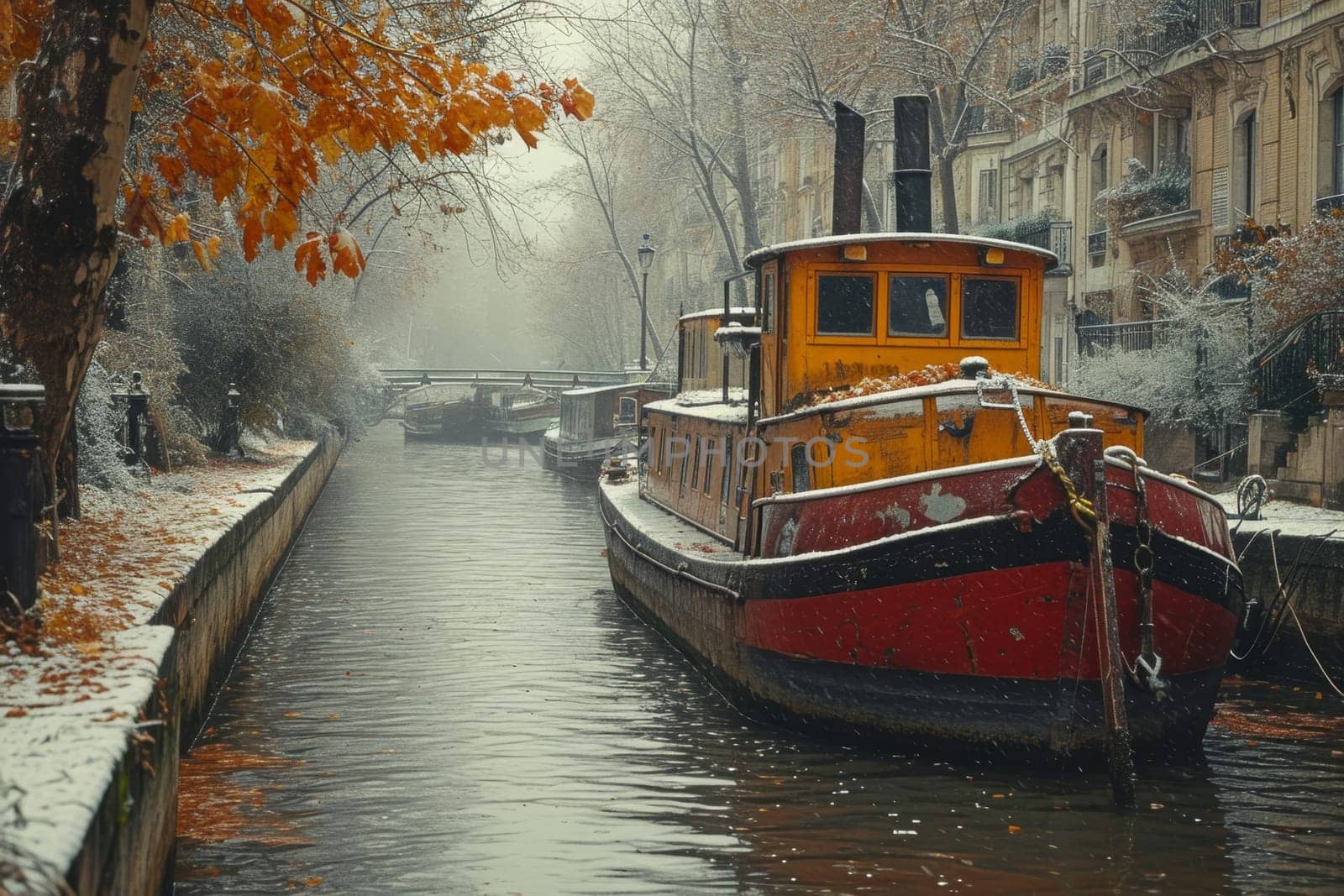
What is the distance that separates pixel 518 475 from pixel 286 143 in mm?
29445

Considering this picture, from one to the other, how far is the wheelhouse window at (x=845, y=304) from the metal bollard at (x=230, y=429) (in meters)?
13.1

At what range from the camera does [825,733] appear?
33.9 feet

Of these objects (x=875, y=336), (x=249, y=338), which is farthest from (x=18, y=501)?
(x=249, y=338)

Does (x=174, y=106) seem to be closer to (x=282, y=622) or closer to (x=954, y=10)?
(x=282, y=622)

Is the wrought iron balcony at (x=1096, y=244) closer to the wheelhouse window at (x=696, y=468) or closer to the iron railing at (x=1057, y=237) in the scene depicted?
the iron railing at (x=1057, y=237)

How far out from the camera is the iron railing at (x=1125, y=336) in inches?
926

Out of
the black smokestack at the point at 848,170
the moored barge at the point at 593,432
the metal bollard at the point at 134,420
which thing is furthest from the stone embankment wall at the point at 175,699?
the moored barge at the point at 593,432

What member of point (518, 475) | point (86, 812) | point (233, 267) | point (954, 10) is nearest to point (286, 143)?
point (86, 812)

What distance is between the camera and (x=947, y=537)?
915 centimetres

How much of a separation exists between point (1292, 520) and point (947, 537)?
6180 millimetres

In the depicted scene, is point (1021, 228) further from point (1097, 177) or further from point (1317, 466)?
point (1317, 466)

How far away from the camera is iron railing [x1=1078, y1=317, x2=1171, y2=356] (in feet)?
77.2

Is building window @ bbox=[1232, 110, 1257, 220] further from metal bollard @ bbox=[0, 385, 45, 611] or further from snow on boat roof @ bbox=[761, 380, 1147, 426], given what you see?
metal bollard @ bbox=[0, 385, 45, 611]

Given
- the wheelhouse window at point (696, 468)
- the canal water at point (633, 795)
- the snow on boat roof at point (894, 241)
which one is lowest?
the canal water at point (633, 795)
